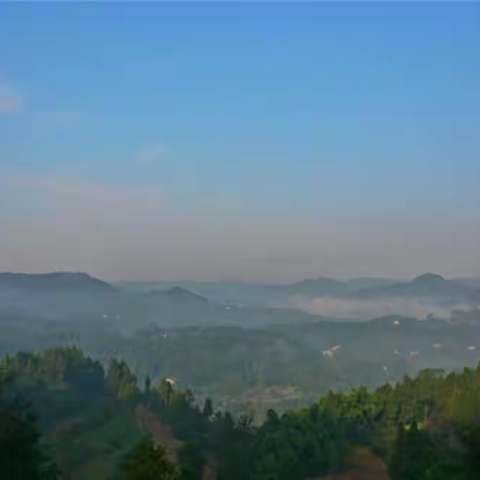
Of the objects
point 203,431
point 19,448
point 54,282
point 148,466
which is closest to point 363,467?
point 203,431

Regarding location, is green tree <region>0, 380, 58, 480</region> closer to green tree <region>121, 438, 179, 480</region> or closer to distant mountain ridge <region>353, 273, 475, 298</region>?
green tree <region>121, 438, 179, 480</region>

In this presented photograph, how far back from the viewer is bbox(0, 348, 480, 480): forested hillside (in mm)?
22875

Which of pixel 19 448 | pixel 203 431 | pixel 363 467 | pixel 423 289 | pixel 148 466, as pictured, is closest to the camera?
pixel 148 466

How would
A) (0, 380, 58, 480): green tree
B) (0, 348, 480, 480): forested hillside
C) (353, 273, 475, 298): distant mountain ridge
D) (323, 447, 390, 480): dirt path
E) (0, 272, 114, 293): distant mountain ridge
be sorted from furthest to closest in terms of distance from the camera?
(353, 273, 475, 298): distant mountain ridge
(0, 272, 114, 293): distant mountain ridge
(323, 447, 390, 480): dirt path
(0, 348, 480, 480): forested hillside
(0, 380, 58, 480): green tree

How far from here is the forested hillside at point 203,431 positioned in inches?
901

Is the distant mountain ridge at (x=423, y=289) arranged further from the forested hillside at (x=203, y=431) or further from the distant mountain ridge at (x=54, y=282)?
the distant mountain ridge at (x=54, y=282)

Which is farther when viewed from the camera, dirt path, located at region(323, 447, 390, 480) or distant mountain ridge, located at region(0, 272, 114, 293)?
distant mountain ridge, located at region(0, 272, 114, 293)

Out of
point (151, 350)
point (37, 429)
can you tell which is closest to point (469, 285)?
point (151, 350)

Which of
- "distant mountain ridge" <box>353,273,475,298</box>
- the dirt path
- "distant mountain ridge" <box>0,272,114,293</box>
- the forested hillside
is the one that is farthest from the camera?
"distant mountain ridge" <box>353,273,475,298</box>

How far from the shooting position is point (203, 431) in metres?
30.0

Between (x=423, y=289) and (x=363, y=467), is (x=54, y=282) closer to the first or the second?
(x=423, y=289)

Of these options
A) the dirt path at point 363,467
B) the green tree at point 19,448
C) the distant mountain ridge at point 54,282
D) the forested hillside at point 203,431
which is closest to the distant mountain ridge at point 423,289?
the forested hillside at point 203,431

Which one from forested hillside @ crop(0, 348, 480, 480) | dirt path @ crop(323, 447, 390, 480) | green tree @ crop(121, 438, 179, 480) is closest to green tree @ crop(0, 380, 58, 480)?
forested hillside @ crop(0, 348, 480, 480)

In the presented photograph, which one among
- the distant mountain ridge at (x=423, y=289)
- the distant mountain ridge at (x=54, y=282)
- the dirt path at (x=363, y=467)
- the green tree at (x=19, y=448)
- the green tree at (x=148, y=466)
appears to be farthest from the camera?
the distant mountain ridge at (x=423, y=289)
